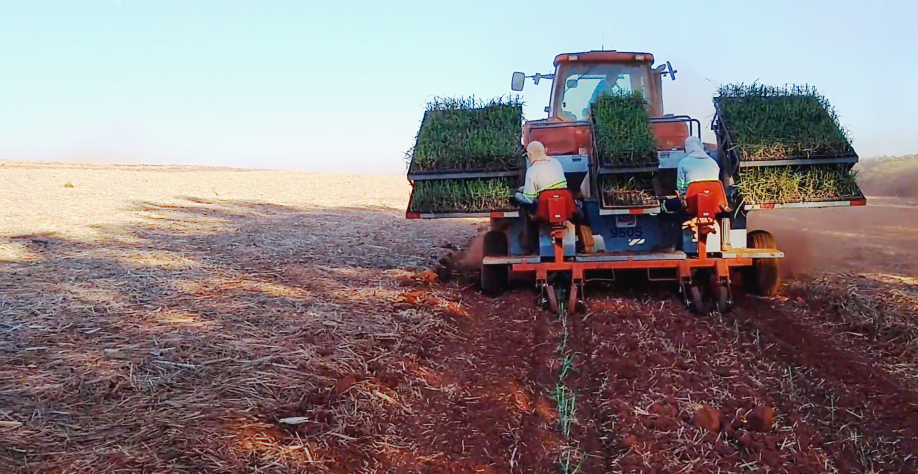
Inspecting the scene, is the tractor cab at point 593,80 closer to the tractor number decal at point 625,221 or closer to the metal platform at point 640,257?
the tractor number decal at point 625,221

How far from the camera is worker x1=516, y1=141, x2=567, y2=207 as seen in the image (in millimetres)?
7457

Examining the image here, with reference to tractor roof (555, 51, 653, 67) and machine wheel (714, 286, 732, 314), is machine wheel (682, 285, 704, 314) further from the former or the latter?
tractor roof (555, 51, 653, 67)

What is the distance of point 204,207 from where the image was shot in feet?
52.7

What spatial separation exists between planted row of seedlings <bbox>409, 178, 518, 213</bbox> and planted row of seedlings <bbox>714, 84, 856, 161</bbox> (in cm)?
238

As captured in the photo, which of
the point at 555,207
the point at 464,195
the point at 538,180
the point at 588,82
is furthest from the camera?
the point at 588,82

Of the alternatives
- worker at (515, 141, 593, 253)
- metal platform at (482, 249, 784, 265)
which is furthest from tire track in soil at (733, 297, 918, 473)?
worker at (515, 141, 593, 253)

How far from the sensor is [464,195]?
7801 mm

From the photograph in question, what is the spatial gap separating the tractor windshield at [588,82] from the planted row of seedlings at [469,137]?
1663 mm

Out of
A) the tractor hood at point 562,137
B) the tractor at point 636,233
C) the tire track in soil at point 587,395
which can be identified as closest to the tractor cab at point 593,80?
the tractor hood at point 562,137

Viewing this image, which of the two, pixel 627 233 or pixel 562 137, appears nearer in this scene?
pixel 627 233

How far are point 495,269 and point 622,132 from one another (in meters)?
1.96

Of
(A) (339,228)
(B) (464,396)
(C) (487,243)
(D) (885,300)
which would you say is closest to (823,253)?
(D) (885,300)

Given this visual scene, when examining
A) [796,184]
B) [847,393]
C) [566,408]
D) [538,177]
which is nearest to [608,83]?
[538,177]

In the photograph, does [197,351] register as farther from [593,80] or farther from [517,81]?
[593,80]
